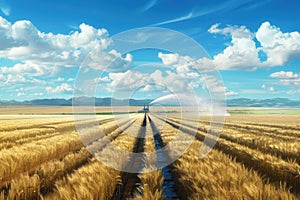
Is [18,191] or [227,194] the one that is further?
[18,191]

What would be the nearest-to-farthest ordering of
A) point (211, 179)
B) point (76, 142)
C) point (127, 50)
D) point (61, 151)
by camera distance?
point (211, 179) → point (61, 151) → point (76, 142) → point (127, 50)

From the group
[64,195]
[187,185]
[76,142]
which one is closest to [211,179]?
[187,185]

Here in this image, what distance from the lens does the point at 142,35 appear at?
19.0m

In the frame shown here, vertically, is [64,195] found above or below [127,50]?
below

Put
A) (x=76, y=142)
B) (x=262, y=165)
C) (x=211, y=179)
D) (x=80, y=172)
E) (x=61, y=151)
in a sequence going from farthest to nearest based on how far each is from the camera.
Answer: (x=76, y=142) < (x=61, y=151) < (x=262, y=165) < (x=80, y=172) < (x=211, y=179)

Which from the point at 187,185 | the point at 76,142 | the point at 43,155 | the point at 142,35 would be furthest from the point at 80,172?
the point at 142,35

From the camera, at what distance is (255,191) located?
5.98m

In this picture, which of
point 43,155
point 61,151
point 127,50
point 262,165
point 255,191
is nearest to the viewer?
point 255,191

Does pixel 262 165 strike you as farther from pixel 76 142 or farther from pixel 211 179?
pixel 76 142

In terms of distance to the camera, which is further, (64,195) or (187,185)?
(187,185)

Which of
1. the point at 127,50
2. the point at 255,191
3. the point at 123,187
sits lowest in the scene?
the point at 123,187

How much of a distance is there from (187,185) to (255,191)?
2167 mm

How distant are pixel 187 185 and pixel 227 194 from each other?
6.27 ft

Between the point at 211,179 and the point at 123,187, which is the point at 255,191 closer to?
the point at 211,179
